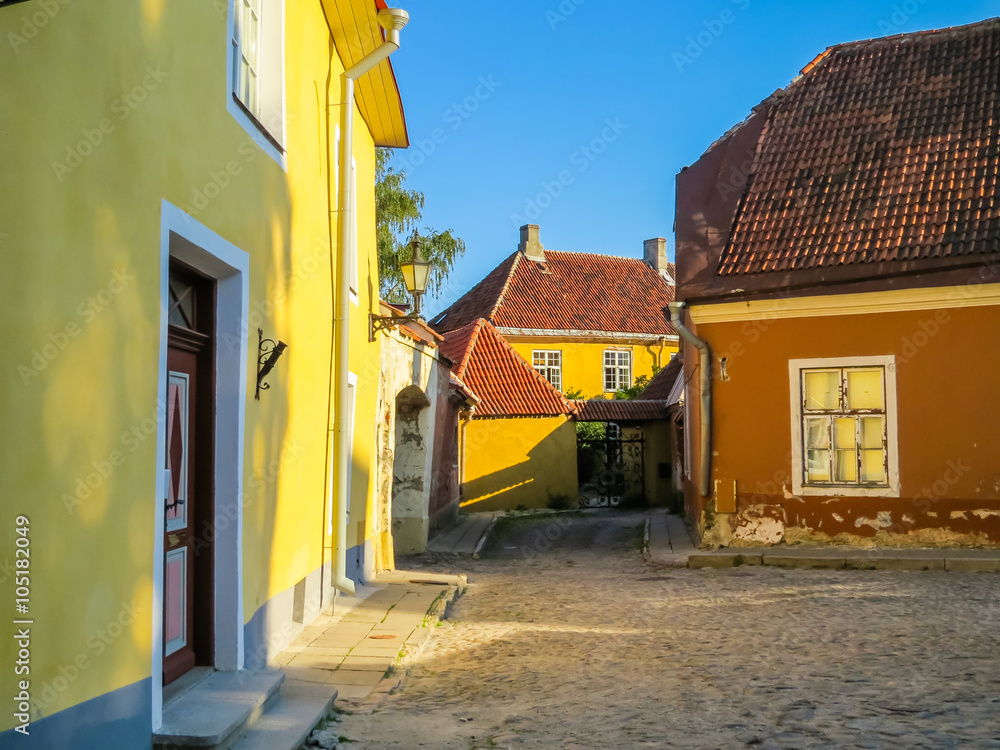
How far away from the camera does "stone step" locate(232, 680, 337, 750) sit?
4.32 metres

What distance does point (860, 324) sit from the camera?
11266 mm

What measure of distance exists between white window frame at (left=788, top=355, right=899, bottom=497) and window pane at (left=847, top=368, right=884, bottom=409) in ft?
0.34

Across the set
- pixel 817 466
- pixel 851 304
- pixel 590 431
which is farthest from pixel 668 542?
pixel 590 431

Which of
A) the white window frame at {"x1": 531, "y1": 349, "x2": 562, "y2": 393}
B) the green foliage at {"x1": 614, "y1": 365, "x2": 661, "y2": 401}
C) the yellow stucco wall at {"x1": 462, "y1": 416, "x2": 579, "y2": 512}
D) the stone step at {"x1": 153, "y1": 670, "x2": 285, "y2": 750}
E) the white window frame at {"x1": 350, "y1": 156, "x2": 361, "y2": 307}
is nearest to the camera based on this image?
the stone step at {"x1": 153, "y1": 670, "x2": 285, "y2": 750}

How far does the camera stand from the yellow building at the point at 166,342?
308 cm

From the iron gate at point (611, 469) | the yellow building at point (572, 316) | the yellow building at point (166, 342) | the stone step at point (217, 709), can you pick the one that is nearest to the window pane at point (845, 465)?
the yellow building at point (166, 342)

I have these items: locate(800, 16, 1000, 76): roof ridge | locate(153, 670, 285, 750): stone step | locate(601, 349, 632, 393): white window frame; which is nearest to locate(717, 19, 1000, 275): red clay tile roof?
locate(800, 16, 1000, 76): roof ridge

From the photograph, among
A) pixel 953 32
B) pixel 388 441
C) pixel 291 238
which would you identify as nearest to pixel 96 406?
pixel 291 238

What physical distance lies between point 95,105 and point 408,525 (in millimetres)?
10533

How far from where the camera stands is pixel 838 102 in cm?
1361

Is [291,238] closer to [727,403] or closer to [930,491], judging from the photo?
[727,403]

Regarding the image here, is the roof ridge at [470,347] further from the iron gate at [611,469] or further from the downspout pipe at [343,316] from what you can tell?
the downspout pipe at [343,316]

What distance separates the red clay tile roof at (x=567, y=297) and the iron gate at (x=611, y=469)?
758cm

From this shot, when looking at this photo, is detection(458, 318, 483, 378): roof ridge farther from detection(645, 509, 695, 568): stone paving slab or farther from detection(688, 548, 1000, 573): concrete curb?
detection(688, 548, 1000, 573): concrete curb
